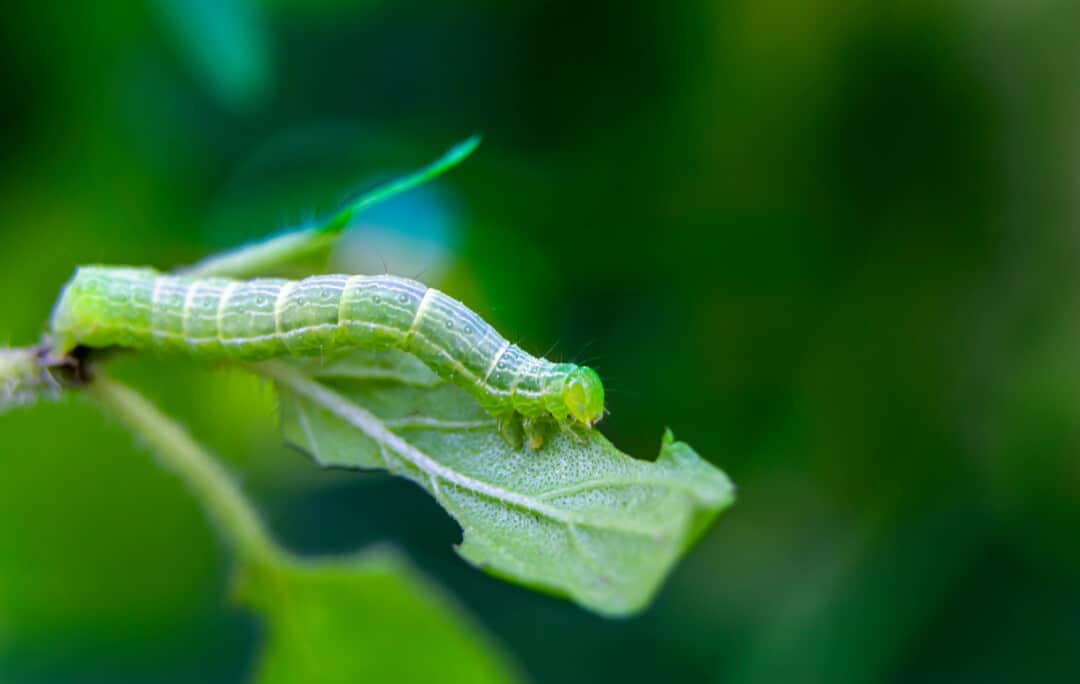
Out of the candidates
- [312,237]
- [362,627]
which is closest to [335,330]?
[312,237]

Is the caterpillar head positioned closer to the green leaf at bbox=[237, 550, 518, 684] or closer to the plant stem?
the green leaf at bbox=[237, 550, 518, 684]

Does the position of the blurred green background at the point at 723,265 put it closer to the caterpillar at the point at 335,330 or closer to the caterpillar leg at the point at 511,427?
the caterpillar at the point at 335,330

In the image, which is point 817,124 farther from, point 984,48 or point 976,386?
point 976,386

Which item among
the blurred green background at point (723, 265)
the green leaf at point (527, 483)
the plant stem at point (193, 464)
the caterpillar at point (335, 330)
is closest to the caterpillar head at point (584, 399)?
the caterpillar at point (335, 330)

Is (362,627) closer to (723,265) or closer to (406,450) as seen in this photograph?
(406,450)

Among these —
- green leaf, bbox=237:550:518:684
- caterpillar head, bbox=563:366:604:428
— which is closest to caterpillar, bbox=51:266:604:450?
caterpillar head, bbox=563:366:604:428

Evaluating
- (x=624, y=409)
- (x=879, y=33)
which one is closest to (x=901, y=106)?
(x=879, y=33)
